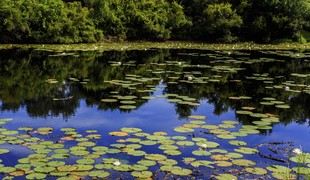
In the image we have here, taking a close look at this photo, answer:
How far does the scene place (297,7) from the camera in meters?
24.4

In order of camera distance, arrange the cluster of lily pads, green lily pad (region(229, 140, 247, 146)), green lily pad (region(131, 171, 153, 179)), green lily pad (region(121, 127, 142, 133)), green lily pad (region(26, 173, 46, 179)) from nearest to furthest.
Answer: green lily pad (region(26, 173, 46, 179)) → green lily pad (region(131, 171, 153, 179)) → the cluster of lily pads → green lily pad (region(229, 140, 247, 146)) → green lily pad (region(121, 127, 142, 133))

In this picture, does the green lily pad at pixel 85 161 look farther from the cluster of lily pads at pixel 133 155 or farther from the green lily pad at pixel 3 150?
the green lily pad at pixel 3 150

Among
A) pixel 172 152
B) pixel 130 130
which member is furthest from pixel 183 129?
pixel 172 152

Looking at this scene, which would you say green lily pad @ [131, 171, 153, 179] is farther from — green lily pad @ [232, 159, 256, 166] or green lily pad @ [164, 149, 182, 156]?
green lily pad @ [232, 159, 256, 166]

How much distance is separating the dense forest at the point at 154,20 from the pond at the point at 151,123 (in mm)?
8589

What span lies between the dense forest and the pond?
8589mm

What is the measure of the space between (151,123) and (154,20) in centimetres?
1776

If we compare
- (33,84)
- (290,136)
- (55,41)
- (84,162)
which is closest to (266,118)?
(290,136)

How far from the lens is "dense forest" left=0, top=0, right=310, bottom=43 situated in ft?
65.9

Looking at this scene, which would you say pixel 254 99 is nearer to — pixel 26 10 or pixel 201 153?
pixel 201 153

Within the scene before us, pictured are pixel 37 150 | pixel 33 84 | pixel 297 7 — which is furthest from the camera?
pixel 297 7

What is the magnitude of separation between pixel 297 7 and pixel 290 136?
2049 cm

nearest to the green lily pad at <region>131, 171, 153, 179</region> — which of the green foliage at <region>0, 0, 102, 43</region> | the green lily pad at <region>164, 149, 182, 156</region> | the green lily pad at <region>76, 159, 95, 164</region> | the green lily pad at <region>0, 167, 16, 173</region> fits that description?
the green lily pad at <region>76, 159, 95, 164</region>

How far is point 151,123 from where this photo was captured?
6.31 meters
